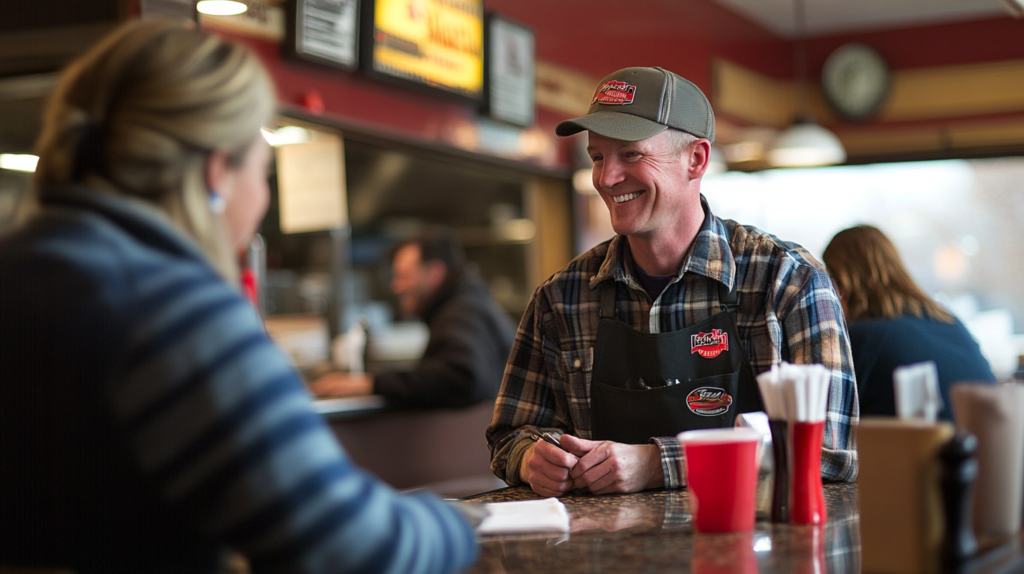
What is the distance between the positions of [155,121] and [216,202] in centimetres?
11

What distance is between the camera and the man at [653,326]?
1684 mm

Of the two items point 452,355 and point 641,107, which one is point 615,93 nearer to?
point 641,107

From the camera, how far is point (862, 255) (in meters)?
2.83

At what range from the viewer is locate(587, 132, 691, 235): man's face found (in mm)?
1925

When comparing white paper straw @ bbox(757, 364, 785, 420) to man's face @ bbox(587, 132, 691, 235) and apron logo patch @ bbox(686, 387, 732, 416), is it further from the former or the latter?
man's face @ bbox(587, 132, 691, 235)

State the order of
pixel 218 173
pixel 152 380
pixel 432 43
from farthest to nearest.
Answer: pixel 432 43 < pixel 218 173 < pixel 152 380

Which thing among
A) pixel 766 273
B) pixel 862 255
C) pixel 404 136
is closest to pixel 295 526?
pixel 766 273

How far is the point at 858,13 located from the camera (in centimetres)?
733

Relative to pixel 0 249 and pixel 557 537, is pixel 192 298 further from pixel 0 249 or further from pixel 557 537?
pixel 557 537

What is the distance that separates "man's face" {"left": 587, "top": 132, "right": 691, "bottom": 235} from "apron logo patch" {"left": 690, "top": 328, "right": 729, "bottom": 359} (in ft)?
0.82

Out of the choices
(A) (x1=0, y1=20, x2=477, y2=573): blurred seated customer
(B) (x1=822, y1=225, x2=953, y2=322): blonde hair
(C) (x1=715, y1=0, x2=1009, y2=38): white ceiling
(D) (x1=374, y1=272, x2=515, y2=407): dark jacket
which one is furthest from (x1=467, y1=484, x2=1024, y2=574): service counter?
(C) (x1=715, y1=0, x2=1009, y2=38): white ceiling

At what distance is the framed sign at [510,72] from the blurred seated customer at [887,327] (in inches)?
88.4

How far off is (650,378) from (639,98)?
550 mm

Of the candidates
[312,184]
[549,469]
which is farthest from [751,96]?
[549,469]
